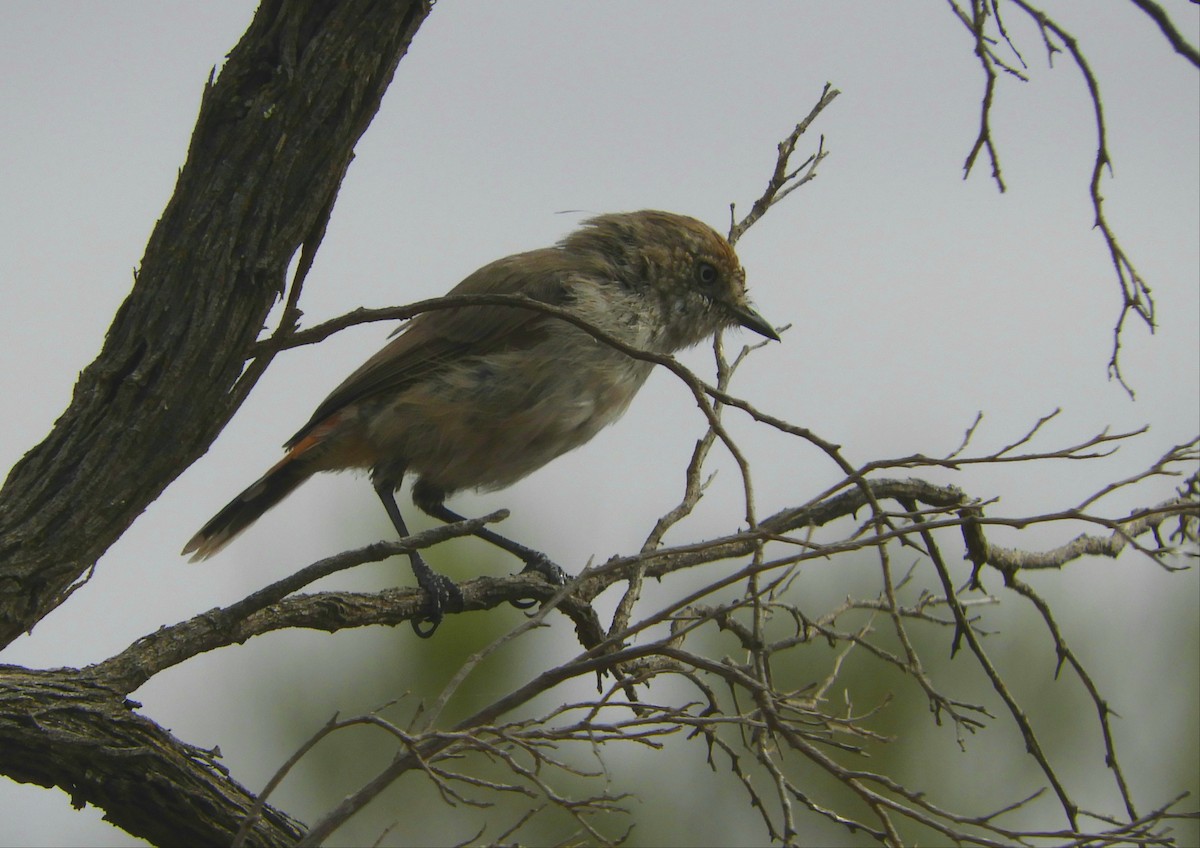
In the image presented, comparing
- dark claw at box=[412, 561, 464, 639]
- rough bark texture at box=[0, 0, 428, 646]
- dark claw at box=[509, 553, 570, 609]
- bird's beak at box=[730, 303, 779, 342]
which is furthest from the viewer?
bird's beak at box=[730, 303, 779, 342]

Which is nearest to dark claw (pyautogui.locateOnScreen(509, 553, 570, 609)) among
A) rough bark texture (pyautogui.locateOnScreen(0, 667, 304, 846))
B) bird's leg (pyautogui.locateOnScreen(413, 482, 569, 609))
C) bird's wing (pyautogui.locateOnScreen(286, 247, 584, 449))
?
bird's leg (pyautogui.locateOnScreen(413, 482, 569, 609))

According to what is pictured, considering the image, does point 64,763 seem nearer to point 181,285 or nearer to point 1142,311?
point 181,285

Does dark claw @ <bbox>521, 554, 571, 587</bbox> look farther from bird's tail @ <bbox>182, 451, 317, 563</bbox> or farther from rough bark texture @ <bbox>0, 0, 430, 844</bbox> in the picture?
rough bark texture @ <bbox>0, 0, 430, 844</bbox>

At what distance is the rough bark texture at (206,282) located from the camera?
2.95m

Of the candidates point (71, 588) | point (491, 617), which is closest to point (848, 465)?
point (71, 588)

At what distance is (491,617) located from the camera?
1014 cm

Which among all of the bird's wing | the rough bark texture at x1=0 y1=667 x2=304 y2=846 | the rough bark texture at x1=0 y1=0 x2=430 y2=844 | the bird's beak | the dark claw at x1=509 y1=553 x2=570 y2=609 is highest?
the bird's beak

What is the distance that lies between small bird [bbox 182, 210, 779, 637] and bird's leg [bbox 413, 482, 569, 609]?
1 centimetres

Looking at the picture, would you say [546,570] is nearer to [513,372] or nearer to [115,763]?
[513,372]

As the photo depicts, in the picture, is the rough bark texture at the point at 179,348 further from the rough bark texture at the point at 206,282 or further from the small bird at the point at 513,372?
the small bird at the point at 513,372

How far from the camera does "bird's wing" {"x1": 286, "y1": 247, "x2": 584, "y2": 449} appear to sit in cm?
579

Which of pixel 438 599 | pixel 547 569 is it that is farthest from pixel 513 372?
pixel 438 599

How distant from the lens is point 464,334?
5852 mm

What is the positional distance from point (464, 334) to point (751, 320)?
140 cm
